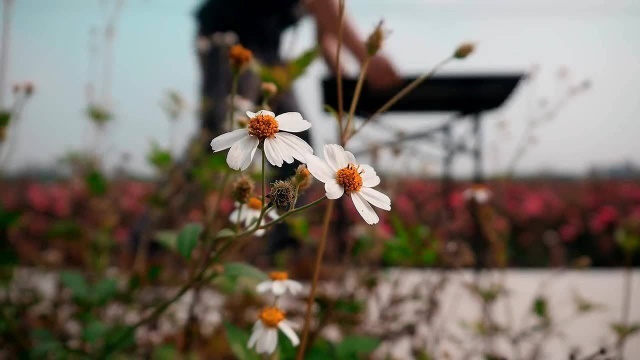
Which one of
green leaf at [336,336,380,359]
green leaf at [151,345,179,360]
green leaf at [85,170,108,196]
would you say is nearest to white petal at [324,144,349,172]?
green leaf at [336,336,380,359]

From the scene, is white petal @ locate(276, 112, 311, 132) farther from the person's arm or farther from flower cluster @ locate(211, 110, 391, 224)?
the person's arm

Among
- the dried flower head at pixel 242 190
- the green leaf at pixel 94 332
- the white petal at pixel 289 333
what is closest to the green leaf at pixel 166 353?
the green leaf at pixel 94 332

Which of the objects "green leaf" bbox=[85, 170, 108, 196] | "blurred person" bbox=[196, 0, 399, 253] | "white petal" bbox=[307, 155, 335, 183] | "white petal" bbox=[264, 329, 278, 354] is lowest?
"white petal" bbox=[264, 329, 278, 354]

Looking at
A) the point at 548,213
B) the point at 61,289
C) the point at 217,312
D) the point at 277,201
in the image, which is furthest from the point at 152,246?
the point at 548,213

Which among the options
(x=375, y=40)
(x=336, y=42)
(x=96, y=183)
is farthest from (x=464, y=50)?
(x=96, y=183)

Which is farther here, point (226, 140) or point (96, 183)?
point (96, 183)

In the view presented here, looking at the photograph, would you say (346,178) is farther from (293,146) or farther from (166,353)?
(166,353)
